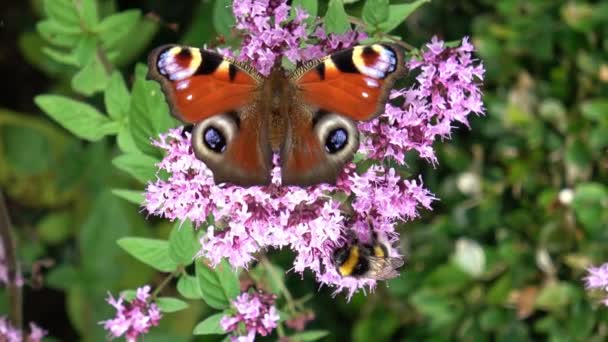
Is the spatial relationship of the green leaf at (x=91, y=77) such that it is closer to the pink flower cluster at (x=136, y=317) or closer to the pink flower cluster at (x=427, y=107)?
the pink flower cluster at (x=136, y=317)

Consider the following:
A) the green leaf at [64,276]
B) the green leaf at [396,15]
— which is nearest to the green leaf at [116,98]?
the green leaf at [396,15]

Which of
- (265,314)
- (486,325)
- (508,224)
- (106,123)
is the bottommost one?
(486,325)

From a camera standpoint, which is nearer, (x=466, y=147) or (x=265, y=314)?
(x=265, y=314)

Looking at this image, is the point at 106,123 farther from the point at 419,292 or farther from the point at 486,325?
the point at 486,325

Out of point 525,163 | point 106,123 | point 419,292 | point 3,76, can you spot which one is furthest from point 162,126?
point 3,76

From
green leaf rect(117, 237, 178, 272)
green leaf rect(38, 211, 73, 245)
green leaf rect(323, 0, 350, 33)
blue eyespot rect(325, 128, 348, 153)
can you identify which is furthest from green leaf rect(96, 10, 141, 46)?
green leaf rect(38, 211, 73, 245)

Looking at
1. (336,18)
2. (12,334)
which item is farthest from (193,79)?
(12,334)
